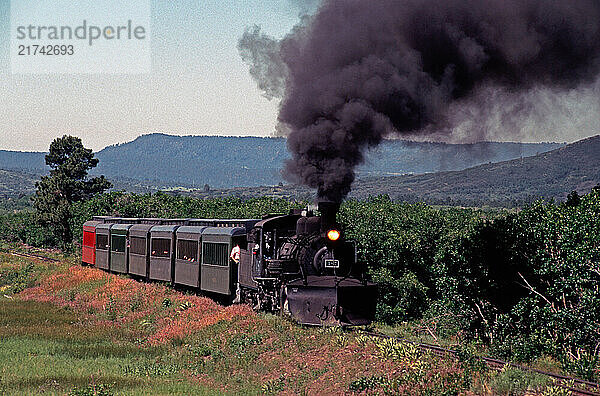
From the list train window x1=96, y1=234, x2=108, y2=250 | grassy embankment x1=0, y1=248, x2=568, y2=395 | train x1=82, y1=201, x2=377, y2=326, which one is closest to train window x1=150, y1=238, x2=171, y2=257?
train x1=82, y1=201, x2=377, y2=326

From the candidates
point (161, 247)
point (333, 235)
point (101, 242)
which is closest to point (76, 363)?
point (333, 235)

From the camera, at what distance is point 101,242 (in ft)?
155

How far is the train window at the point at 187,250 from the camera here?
1251 inches

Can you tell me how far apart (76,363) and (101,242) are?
26.8 metres

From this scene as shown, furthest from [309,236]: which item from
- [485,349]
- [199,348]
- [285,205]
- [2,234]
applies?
[2,234]

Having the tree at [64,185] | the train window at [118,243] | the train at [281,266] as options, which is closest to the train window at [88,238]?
the train window at [118,243]

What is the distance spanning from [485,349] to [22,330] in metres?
17.2

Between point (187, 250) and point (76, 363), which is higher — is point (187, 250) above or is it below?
above

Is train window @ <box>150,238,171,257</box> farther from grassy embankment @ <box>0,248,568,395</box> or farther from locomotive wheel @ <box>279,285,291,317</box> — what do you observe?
locomotive wheel @ <box>279,285,291,317</box>

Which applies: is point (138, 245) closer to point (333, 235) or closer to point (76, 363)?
point (76, 363)

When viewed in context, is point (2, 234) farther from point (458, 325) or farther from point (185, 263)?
point (458, 325)

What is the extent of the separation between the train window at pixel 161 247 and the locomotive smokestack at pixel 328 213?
15.4 metres

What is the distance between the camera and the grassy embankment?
16016mm

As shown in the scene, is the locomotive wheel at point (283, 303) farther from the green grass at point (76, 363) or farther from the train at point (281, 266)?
the green grass at point (76, 363)
